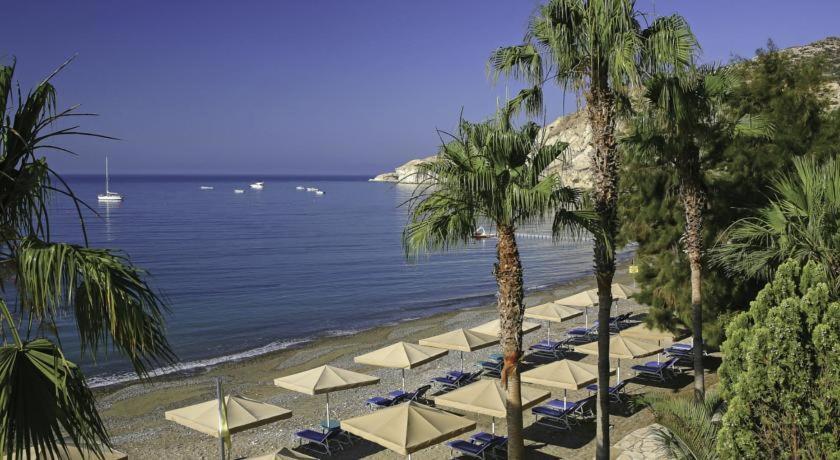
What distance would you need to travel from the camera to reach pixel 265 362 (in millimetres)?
25109

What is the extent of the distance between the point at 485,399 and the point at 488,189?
18.2ft

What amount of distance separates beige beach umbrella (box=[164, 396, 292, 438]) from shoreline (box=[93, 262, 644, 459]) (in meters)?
1.82

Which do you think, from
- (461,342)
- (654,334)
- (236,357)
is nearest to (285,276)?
(236,357)

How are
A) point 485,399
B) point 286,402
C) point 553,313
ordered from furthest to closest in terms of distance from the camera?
point 553,313, point 286,402, point 485,399

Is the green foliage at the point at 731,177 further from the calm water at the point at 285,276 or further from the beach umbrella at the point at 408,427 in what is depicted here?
the calm water at the point at 285,276

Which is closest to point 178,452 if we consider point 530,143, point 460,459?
point 460,459

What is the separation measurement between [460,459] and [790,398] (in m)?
8.15

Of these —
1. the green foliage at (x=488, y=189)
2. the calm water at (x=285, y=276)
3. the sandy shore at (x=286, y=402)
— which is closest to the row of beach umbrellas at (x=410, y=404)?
the sandy shore at (x=286, y=402)

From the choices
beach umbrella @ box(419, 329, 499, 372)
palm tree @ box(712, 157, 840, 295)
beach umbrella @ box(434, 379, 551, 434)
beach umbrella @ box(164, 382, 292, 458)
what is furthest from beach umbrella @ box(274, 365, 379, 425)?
palm tree @ box(712, 157, 840, 295)

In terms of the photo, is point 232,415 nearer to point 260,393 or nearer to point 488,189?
point 488,189

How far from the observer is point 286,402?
1908 centimetres

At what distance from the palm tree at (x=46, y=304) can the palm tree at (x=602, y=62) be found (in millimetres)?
7323

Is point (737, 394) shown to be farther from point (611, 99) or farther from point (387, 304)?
point (387, 304)

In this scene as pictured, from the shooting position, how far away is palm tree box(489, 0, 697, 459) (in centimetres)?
919
